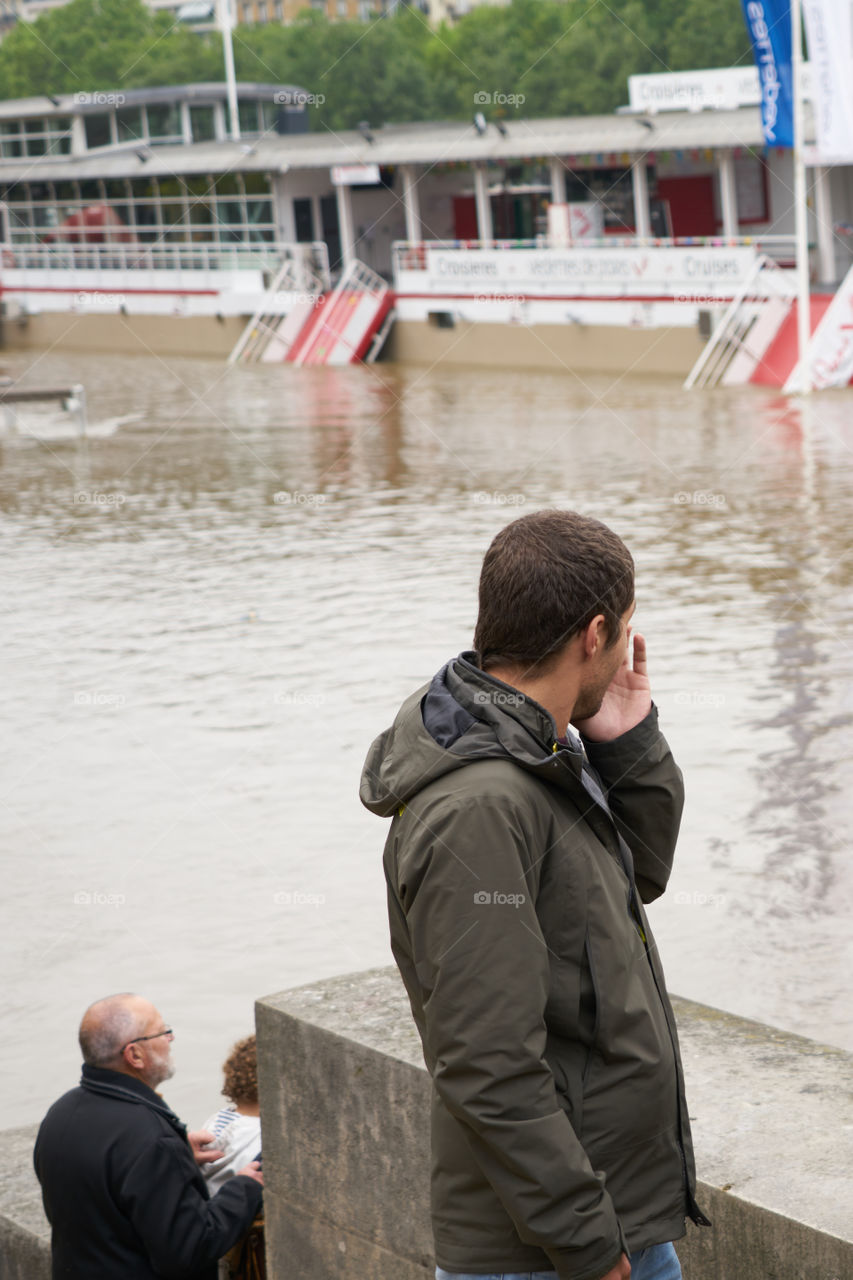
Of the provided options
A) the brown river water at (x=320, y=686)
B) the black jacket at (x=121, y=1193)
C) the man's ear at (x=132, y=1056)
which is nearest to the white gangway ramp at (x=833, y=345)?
the brown river water at (x=320, y=686)

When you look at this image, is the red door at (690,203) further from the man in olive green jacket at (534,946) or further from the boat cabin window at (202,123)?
the man in olive green jacket at (534,946)

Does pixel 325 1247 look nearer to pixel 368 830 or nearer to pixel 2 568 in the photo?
pixel 368 830

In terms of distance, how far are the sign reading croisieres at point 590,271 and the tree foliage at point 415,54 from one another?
114 feet

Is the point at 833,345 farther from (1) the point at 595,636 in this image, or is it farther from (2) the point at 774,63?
(1) the point at 595,636

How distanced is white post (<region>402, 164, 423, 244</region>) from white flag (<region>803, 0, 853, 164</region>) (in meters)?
15.0

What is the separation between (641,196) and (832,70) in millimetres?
10523

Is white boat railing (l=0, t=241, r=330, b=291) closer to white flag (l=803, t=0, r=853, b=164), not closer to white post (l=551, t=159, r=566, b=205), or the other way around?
white post (l=551, t=159, r=566, b=205)

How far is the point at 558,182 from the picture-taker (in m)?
29.3

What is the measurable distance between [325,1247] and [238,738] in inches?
208

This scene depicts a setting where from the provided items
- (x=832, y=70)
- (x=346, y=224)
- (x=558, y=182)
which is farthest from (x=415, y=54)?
(x=832, y=70)

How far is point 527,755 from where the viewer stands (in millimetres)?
1892

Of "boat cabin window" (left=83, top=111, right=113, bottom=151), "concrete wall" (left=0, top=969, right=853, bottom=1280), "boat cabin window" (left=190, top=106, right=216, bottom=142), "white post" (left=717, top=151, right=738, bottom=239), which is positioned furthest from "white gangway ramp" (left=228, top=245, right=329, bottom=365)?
"concrete wall" (left=0, top=969, right=853, bottom=1280)

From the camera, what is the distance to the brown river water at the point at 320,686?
19.1 ft

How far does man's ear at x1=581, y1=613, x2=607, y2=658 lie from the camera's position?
6.57ft
